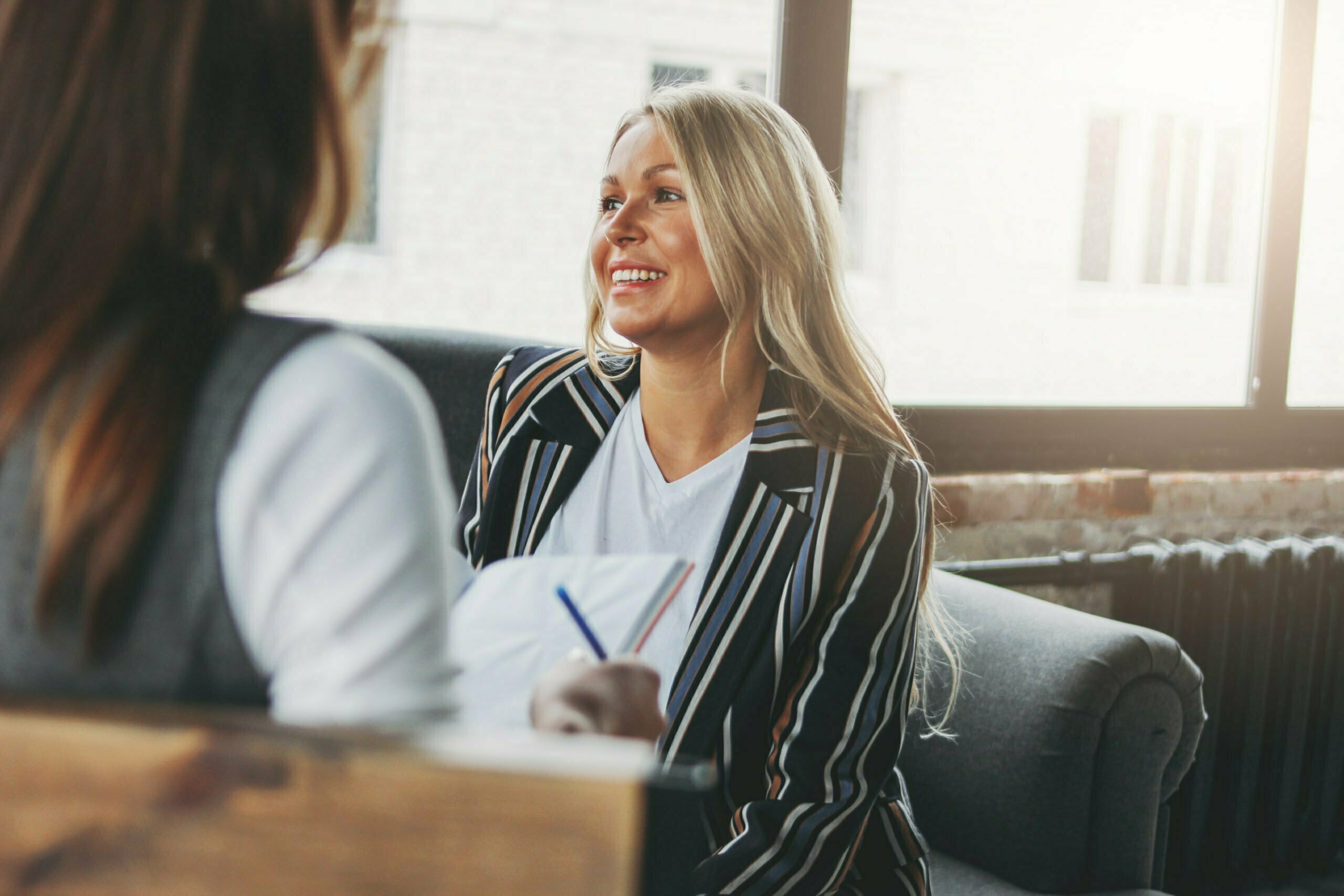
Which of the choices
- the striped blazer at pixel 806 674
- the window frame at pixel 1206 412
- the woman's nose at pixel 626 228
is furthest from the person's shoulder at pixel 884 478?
the window frame at pixel 1206 412

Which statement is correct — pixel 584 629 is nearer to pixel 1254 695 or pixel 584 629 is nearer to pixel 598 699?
pixel 598 699

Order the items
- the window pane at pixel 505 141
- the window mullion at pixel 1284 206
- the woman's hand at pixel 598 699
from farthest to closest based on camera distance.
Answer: the window mullion at pixel 1284 206
the window pane at pixel 505 141
the woman's hand at pixel 598 699

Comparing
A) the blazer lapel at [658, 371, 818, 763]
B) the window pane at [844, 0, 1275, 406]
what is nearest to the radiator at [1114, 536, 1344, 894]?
the window pane at [844, 0, 1275, 406]

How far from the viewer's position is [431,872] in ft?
1.12

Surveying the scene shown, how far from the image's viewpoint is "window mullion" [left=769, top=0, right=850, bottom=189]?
2.12 metres

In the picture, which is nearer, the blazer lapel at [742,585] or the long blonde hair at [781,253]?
the blazer lapel at [742,585]

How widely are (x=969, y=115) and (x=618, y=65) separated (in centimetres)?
78

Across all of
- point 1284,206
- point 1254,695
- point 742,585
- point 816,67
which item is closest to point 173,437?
point 742,585

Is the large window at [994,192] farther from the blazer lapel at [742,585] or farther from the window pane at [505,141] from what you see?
the blazer lapel at [742,585]

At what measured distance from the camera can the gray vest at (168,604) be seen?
0.42 metres

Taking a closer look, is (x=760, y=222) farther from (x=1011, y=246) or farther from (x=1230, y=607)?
(x=1230, y=607)

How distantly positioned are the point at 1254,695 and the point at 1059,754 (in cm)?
117

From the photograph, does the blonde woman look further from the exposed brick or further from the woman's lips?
the exposed brick

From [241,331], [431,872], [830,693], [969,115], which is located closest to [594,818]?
[431,872]
